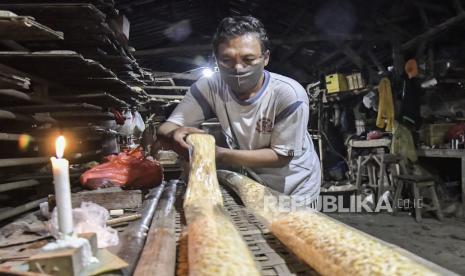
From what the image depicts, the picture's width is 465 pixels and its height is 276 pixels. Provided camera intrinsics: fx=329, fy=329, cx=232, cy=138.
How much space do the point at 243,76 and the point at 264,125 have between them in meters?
0.46

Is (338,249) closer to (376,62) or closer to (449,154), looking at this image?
(449,154)

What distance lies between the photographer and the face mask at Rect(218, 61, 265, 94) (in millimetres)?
2570

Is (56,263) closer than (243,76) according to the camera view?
Yes

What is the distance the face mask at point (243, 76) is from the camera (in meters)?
2.57

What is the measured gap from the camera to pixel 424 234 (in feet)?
21.6

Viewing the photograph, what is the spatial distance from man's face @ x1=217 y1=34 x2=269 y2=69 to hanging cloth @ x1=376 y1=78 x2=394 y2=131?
6.96m

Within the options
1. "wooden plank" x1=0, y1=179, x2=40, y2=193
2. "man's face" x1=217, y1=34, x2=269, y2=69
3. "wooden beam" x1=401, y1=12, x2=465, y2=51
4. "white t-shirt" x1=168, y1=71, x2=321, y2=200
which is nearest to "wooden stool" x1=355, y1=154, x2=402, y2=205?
"wooden beam" x1=401, y1=12, x2=465, y2=51

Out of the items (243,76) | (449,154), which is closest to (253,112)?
(243,76)

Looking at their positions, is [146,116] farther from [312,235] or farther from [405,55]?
[312,235]

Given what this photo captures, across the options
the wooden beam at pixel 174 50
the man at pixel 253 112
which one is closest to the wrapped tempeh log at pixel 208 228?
the man at pixel 253 112

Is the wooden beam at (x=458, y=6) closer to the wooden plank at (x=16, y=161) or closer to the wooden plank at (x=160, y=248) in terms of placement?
the wooden plank at (x=160, y=248)

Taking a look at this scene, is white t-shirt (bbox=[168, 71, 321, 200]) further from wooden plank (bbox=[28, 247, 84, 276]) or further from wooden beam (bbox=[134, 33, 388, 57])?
wooden beam (bbox=[134, 33, 388, 57])

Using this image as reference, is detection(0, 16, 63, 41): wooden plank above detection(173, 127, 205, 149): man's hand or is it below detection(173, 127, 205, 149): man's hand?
above

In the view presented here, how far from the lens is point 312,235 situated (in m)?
1.38
